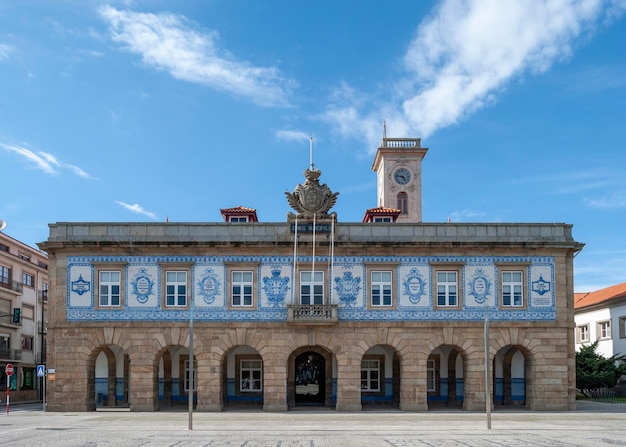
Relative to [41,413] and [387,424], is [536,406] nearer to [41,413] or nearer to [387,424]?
[387,424]

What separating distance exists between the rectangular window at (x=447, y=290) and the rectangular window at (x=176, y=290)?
1211cm

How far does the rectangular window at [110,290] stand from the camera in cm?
3562

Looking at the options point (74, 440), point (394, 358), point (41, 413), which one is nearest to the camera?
point (74, 440)

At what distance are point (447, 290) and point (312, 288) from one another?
6.44 metres

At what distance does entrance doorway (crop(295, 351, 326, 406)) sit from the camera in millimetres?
38844

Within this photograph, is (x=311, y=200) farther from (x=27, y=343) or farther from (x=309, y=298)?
(x=27, y=343)

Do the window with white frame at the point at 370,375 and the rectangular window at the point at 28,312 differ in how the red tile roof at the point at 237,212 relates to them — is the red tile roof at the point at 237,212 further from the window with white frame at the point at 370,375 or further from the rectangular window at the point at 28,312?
the rectangular window at the point at 28,312

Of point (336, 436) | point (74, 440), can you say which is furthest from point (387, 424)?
point (74, 440)

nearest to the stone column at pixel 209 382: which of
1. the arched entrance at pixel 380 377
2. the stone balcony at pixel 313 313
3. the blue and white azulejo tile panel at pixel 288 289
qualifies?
the blue and white azulejo tile panel at pixel 288 289

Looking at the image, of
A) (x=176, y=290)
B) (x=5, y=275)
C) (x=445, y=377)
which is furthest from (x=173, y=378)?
(x=5, y=275)

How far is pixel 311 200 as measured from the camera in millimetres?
36281

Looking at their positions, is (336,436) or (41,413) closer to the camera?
(336,436)

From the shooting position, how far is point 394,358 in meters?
38.9

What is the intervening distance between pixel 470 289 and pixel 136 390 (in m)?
16.4
